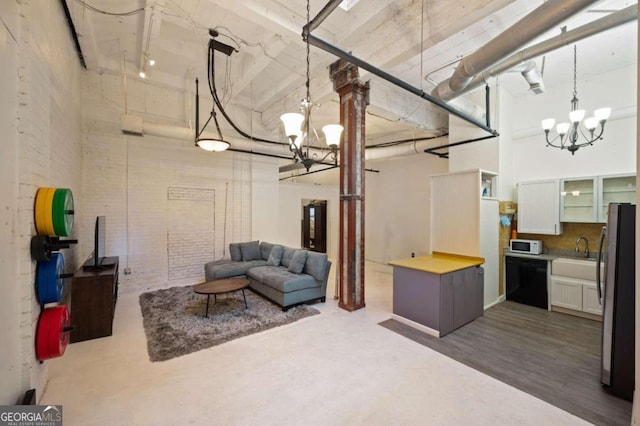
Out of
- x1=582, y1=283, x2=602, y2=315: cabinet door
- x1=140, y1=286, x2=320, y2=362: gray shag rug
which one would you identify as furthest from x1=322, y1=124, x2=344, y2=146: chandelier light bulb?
x1=582, y1=283, x2=602, y2=315: cabinet door

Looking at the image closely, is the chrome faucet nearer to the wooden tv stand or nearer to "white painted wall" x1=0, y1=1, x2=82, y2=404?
"white painted wall" x1=0, y1=1, x2=82, y2=404

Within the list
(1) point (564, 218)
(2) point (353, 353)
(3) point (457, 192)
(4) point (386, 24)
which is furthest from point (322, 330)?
(1) point (564, 218)

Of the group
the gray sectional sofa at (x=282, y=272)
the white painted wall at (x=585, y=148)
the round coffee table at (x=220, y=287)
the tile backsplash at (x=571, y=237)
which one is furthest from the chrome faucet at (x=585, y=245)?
the round coffee table at (x=220, y=287)

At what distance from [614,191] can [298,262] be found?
4.98m

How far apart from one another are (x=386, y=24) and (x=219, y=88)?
3.76 metres

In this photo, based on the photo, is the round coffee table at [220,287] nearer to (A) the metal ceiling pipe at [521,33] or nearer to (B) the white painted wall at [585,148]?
(A) the metal ceiling pipe at [521,33]

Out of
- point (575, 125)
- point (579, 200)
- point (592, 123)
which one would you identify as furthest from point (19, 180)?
point (579, 200)

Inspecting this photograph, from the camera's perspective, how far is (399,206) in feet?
24.4

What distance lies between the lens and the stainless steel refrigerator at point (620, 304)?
219 cm

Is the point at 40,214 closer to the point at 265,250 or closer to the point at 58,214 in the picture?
the point at 58,214

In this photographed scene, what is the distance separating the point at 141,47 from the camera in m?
4.06

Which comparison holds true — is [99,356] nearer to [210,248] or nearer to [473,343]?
[210,248]

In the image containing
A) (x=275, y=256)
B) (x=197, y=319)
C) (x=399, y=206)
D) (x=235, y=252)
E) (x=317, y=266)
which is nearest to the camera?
(x=197, y=319)

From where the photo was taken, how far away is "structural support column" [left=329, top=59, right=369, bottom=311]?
13.2 feet
